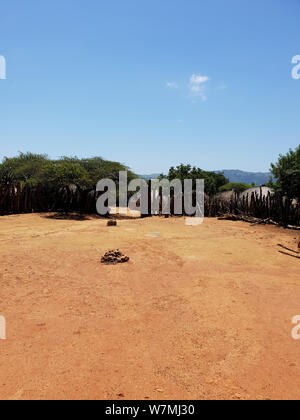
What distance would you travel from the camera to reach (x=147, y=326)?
337 centimetres

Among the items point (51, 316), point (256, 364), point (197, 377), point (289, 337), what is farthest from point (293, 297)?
point (51, 316)

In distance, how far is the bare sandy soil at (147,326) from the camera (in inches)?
93.0

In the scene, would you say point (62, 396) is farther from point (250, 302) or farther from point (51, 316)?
point (250, 302)

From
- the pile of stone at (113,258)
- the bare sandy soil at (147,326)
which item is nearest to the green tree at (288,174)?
the bare sandy soil at (147,326)

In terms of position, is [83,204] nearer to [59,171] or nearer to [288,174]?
[59,171]

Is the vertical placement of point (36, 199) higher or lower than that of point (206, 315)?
higher

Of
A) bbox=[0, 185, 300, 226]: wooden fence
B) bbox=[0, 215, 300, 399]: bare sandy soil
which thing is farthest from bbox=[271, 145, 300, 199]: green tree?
bbox=[0, 215, 300, 399]: bare sandy soil

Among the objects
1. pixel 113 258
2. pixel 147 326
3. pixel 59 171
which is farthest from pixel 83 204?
pixel 147 326

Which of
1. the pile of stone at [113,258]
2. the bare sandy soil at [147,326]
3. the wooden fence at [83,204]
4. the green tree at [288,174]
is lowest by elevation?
the bare sandy soil at [147,326]

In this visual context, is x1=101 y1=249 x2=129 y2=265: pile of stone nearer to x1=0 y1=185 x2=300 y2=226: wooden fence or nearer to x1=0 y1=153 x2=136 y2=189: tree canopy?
x1=0 y1=185 x2=300 y2=226: wooden fence

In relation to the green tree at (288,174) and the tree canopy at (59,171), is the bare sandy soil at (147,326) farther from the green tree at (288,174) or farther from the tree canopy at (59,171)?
the tree canopy at (59,171)

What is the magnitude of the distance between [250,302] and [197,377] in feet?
6.54

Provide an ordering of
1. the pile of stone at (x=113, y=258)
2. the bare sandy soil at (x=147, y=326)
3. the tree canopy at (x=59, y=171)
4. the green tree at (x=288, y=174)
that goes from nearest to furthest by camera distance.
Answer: the bare sandy soil at (x=147, y=326) → the pile of stone at (x=113, y=258) → the green tree at (x=288, y=174) → the tree canopy at (x=59, y=171)
